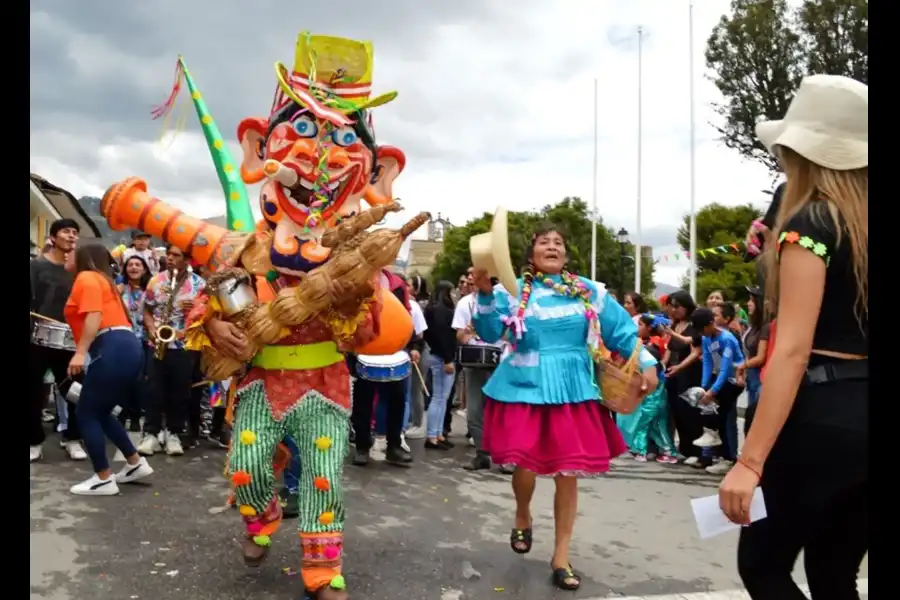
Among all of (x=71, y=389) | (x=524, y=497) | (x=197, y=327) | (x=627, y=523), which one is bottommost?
(x=627, y=523)

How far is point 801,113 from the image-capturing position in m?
2.10

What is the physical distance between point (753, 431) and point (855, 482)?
0.85 feet

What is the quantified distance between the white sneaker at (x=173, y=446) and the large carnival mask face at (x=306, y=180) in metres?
3.32

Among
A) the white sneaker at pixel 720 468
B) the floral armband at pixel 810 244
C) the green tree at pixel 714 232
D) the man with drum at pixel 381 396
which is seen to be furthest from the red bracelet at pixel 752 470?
the green tree at pixel 714 232

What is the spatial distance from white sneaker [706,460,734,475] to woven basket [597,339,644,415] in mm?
3358

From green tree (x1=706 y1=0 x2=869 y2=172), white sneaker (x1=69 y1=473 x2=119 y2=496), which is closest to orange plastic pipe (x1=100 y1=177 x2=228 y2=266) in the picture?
white sneaker (x1=69 y1=473 x2=119 y2=496)

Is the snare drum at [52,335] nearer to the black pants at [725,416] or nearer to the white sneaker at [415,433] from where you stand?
the white sneaker at [415,433]

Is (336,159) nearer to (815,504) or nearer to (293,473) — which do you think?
(293,473)

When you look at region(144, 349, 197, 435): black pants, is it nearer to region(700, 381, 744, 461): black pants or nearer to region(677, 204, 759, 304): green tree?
region(700, 381, 744, 461): black pants

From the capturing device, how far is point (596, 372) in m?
3.97

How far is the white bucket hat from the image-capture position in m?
2.00
